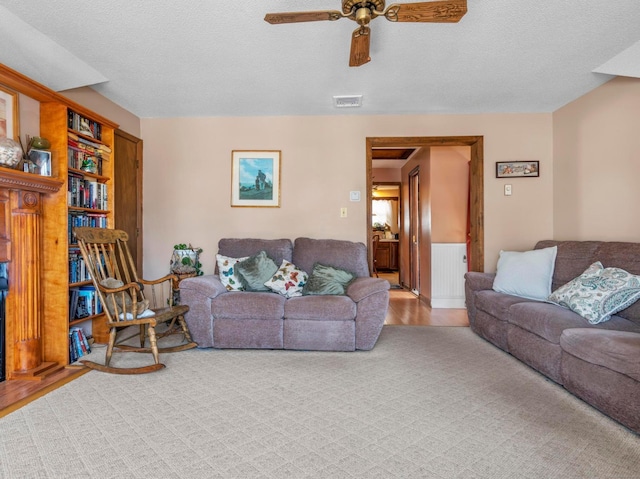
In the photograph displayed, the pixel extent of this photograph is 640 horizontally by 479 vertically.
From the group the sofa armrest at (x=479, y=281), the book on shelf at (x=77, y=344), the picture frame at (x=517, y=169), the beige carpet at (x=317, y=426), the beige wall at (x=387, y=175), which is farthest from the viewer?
the beige wall at (x=387, y=175)

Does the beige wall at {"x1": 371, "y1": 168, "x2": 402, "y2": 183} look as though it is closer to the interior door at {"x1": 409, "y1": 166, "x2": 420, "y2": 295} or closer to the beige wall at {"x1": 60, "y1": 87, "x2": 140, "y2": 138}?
the interior door at {"x1": 409, "y1": 166, "x2": 420, "y2": 295}

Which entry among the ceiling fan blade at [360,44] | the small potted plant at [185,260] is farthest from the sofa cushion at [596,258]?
the small potted plant at [185,260]

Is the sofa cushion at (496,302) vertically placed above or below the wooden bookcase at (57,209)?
below

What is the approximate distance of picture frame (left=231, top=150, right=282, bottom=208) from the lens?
12.8 feet

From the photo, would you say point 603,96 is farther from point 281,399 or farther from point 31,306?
point 31,306

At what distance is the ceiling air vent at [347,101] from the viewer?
11.1ft

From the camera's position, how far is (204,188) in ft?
12.9

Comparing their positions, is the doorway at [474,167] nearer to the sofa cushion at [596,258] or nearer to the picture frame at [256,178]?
the sofa cushion at [596,258]

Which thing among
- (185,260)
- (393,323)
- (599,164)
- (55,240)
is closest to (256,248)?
(185,260)

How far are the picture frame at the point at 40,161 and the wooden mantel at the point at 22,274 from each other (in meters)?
0.13

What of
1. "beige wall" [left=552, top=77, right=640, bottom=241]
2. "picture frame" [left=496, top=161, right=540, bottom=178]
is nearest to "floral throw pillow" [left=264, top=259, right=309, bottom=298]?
"picture frame" [left=496, top=161, right=540, bottom=178]

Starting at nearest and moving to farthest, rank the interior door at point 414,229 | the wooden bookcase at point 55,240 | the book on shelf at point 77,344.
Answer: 1. the wooden bookcase at point 55,240
2. the book on shelf at point 77,344
3. the interior door at point 414,229

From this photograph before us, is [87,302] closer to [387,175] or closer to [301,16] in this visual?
[301,16]

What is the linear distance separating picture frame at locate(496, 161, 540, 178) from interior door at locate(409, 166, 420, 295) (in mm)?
2040
